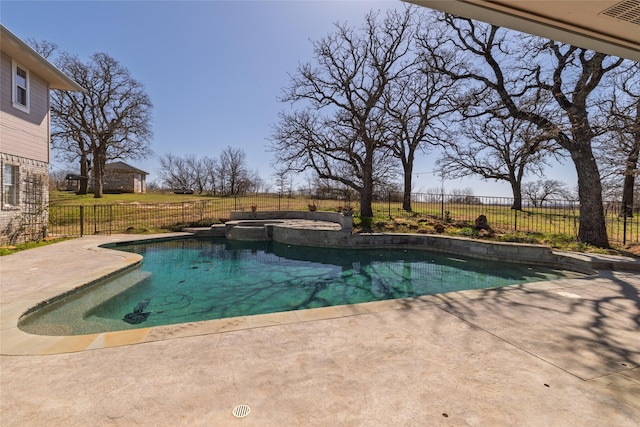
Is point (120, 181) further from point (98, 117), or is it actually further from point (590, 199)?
point (590, 199)

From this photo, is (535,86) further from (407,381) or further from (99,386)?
(99,386)

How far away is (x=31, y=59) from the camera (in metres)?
8.61

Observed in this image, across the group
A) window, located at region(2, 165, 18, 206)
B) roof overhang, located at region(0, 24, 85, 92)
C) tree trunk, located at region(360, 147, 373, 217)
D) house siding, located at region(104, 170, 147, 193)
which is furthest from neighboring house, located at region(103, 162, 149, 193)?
tree trunk, located at region(360, 147, 373, 217)

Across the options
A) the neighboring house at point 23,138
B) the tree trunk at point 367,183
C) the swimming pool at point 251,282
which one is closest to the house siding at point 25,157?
the neighboring house at point 23,138

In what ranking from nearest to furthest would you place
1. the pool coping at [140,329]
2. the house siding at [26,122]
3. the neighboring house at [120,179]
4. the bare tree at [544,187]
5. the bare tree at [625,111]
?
the pool coping at [140,329] → the bare tree at [625,111] → the house siding at [26,122] → the bare tree at [544,187] → the neighboring house at [120,179]

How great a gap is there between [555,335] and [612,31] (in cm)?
287

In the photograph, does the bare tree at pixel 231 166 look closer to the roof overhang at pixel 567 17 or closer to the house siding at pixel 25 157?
the house siding at pixel 25 157

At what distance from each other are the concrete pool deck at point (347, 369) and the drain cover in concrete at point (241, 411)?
0.03 m

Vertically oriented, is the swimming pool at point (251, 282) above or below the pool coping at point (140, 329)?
below

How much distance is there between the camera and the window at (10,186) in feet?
27.6

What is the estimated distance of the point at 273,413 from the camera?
1824 millimetres

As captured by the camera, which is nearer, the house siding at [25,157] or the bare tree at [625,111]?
the bare tree at [625,111]

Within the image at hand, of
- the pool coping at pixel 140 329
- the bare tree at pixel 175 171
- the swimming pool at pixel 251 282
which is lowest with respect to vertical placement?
the swimming pool at pixel 251 282

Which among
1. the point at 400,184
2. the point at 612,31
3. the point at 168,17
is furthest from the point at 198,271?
the point at 400,184
